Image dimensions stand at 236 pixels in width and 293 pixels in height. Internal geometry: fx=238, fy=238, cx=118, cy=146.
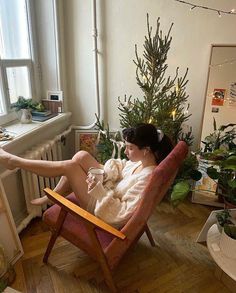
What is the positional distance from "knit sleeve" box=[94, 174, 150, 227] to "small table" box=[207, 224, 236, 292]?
23.6 inches

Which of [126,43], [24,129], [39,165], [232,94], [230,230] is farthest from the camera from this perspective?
[126,43]

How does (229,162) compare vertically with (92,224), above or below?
above

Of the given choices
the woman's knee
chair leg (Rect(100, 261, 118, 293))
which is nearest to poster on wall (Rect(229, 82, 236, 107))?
the woman's knee

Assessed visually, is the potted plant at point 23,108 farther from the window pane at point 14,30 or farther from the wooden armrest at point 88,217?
the wooden armrest at point 88,217

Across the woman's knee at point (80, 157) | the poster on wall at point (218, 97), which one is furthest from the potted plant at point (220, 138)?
the woman's knee at point (80, 157)

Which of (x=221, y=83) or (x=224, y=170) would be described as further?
(x=221, y=83)

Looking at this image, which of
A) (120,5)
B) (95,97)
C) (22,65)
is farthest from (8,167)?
(120,5)

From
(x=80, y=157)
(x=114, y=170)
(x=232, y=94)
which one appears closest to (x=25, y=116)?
(x=80, y=157)

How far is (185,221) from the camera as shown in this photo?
2.05 m

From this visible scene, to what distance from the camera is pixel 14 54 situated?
1.96 m

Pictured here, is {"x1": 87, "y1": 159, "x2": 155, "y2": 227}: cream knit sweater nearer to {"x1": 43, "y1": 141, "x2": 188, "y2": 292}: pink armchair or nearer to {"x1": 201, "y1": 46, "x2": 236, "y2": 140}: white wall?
{"x1": 43, "y1": 141, "x2": 188, "y2": 292}: pink armchair

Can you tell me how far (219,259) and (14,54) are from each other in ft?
6.91

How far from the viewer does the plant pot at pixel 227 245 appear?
1358mm

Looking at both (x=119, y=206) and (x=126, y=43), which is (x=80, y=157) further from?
(x=126, y=43)
